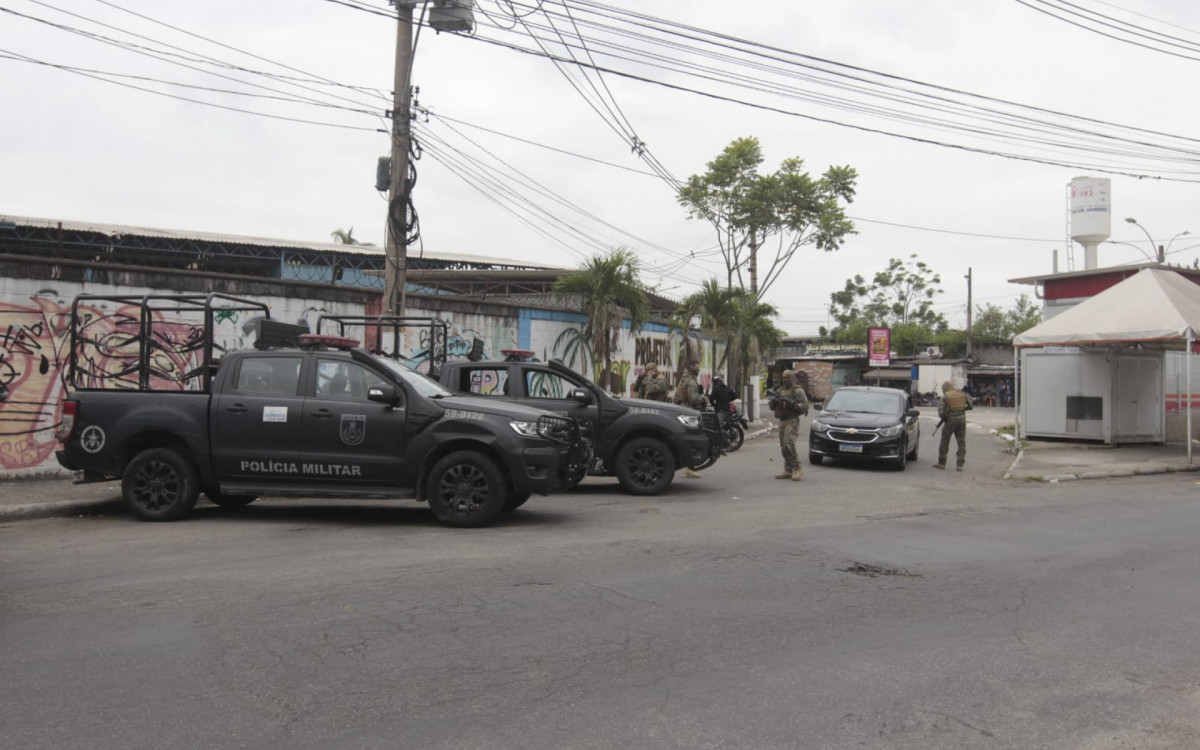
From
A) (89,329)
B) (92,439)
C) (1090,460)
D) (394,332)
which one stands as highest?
(394,332)

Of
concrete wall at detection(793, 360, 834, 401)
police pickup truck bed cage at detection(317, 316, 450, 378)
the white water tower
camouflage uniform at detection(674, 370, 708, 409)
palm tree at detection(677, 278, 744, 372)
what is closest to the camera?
police pickup truck bed cage at detection(317, 316, 450, 378)

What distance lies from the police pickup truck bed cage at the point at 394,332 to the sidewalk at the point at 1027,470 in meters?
4.21

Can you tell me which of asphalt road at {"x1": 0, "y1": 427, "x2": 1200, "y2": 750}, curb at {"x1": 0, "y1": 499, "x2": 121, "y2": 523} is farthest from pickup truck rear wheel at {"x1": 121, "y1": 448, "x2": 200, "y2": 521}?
curb at {"x1": 0, "y1": 499, "x2": 121, "y2": 523}

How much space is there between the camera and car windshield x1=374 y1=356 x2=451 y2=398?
9.08 metres

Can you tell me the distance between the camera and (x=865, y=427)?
16.0 meters

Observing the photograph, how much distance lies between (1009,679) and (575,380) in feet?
25.7

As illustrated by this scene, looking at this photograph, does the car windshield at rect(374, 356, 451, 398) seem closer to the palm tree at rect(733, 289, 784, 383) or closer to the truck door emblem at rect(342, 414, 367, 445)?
the truck door emblem at rect(342, 414, 367, 445)

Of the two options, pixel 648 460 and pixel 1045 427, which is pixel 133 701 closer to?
pixel 648 460

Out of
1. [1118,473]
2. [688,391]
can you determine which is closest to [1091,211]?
[1118,473]

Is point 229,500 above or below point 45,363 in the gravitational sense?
below

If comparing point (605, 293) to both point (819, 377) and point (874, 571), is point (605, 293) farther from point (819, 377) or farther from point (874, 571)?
point (819, 377)

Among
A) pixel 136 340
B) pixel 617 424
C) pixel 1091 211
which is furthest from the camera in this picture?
pixel 1091 211

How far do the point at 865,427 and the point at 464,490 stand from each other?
9.54 m

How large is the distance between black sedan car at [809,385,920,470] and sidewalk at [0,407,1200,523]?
1.96 meters
